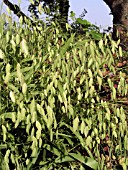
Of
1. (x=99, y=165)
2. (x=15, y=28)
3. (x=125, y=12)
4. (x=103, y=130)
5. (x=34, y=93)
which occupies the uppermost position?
(x=125, y=12)

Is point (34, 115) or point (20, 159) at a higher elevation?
point (34, 115)

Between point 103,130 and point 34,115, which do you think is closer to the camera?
point 34,115

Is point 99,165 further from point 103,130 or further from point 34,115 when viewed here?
point 34,115

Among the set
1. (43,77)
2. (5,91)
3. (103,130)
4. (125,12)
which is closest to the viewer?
(5,91)

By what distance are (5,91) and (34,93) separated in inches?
6.3

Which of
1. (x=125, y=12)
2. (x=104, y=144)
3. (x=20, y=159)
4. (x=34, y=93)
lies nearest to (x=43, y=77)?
(x=34, y=93)

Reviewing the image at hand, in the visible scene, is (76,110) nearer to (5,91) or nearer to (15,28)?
(5,91)

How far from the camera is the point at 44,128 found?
233cm

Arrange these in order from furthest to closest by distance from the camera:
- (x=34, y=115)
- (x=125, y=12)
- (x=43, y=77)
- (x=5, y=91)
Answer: (x=125, y=12), (x=43, y=77), (x=5, y=91), (x=34, y=115)

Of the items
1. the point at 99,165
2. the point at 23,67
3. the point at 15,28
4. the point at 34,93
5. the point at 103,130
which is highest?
the point at 15,28

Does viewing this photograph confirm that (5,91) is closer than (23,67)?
Yes

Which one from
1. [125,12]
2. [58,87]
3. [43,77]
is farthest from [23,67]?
[125,12]

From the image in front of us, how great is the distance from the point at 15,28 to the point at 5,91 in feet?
2.13

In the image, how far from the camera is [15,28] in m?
2.82
